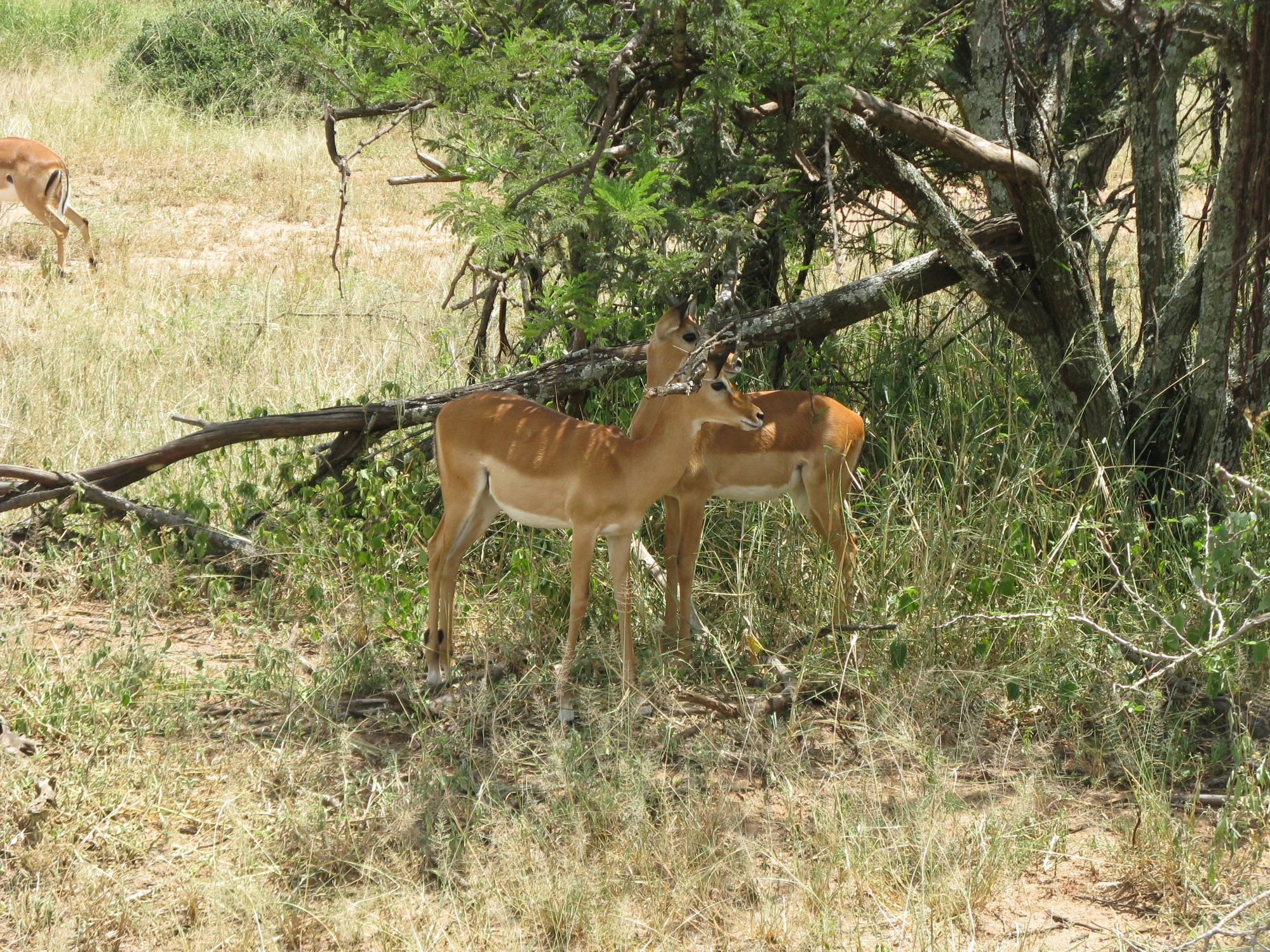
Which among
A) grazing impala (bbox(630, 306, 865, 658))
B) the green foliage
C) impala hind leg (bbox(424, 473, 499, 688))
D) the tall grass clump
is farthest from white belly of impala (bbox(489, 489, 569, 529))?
the tall grass clump

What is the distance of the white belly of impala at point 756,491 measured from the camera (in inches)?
196

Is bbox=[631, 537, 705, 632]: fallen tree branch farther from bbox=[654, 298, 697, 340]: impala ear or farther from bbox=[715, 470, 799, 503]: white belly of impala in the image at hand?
bbox=[654, 298, 697, 340]: impala ear

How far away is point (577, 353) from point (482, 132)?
1.25m

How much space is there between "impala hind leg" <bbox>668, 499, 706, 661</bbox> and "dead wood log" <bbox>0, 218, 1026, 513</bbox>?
1048mm

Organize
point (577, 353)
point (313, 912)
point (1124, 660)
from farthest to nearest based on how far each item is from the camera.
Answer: point (577, 353) < point (1124, 660) < point (313, 912)

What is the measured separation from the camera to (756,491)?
5012 mm

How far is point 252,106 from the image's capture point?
51.1ft

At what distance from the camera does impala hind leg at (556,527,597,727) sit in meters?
4.44

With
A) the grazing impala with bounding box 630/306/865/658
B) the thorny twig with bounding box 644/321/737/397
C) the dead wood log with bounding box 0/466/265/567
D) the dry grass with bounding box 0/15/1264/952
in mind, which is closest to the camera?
the dry grass with bounding box 0/15/1264/952

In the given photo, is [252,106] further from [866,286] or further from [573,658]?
[573,658]

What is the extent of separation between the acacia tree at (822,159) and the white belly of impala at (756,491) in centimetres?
81

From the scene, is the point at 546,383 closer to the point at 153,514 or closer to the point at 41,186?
the point at 153,514

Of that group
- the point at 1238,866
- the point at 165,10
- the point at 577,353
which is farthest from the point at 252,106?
the point at 1238,866

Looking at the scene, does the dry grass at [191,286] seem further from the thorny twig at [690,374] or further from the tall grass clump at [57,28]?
the thorny twig at [690,374]
